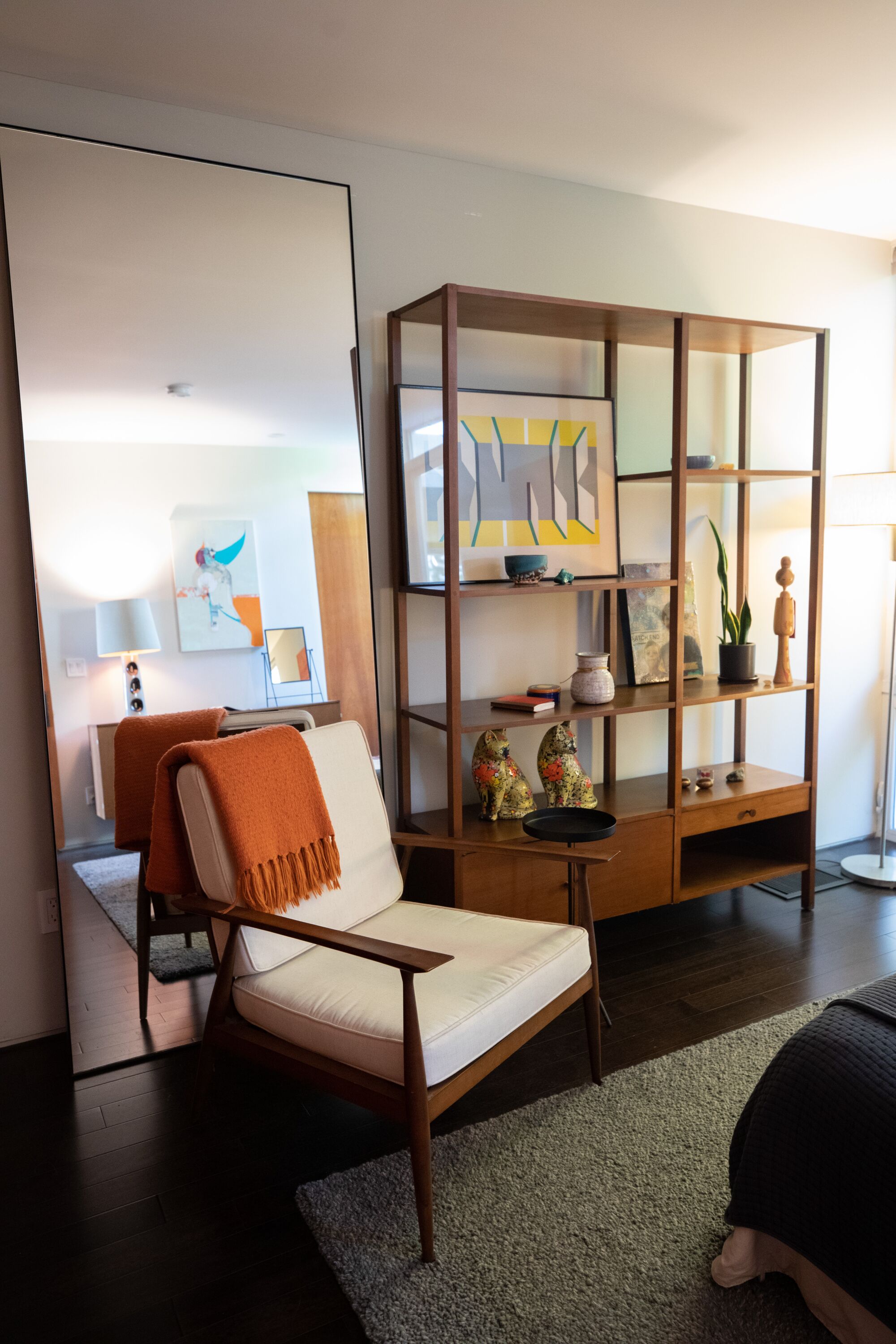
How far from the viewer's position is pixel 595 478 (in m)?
3.20

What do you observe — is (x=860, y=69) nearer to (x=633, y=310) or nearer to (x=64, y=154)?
(x=633, y=310)

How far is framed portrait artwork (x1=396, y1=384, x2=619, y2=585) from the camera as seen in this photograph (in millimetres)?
2869

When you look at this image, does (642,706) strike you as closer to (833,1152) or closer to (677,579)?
(677,579)

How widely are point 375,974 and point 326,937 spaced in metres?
0.23

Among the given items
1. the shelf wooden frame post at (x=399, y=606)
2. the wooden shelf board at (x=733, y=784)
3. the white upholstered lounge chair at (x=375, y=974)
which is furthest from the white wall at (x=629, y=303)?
the white upholstered lounge chair at (x=375, y=974)

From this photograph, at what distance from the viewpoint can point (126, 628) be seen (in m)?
2.51

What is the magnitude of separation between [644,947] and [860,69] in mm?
2639

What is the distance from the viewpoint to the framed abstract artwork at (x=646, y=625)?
334 centimetres

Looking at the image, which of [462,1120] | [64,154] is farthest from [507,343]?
[462,1120]

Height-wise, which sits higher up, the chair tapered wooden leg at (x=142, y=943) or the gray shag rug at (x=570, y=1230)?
the chair tapered wooden leg at (x=142, y=943)

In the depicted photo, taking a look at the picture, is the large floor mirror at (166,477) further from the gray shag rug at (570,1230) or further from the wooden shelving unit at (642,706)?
the gray shag rug at (570,1230)

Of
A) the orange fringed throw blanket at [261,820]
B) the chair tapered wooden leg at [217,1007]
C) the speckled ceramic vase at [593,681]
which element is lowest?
the chair tapered wooden leg at [217,1007]

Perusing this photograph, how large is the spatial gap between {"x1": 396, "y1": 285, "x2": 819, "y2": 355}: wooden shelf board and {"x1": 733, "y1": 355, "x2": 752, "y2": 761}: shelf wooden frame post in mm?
130

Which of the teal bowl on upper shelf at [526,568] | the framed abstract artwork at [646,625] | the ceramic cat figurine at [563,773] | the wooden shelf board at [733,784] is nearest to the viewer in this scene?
the teal bowl on upper shelf at [526,568]
